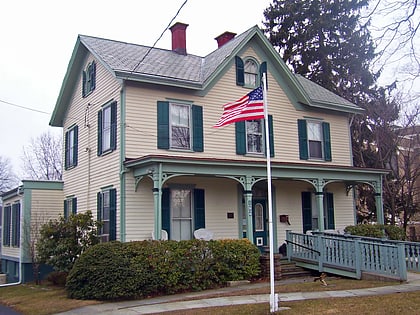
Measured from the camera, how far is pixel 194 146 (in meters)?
17.2

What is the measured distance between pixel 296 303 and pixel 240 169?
20.5 feet

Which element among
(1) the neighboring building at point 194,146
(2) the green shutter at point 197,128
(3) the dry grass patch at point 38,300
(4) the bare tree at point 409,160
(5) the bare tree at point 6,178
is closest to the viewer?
(3) the dry grass patch at point 38,300

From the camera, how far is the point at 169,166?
48.6 ft

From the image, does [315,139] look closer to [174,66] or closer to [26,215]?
[174,66]

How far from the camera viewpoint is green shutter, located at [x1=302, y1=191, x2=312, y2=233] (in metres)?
19.6

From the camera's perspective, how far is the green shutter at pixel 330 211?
2030 cm

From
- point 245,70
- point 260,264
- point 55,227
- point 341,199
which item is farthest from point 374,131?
point 55,227

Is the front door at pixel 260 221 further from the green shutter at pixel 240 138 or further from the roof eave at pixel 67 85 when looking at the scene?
the roof eave at pixel 67 85

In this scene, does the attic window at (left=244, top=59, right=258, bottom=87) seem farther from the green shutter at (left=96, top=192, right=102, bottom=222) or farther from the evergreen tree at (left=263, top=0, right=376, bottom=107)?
the evergreen tree at (left=263, top=0, right=376, bottom=107)

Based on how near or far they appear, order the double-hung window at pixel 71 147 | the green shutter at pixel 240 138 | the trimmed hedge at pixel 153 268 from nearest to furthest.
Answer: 1. the trimmed hedge at pixel 153 268
2. the green shutter at pixel 240 138
3. the double-hung window at pixel 71 147

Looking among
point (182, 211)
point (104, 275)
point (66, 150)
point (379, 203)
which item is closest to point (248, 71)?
point (182, 211)

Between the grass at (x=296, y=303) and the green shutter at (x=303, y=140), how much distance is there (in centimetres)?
633

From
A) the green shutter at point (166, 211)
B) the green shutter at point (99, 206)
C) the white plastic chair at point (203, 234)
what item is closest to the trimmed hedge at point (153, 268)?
the white plastic chair at point (203, 234)

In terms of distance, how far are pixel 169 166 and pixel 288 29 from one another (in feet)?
79.4
